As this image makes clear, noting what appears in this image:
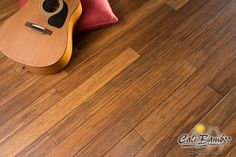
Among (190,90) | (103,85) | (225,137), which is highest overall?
(103,85)

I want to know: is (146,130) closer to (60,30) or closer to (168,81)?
(168,81)

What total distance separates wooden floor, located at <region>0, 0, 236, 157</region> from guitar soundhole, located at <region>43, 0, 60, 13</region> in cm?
22

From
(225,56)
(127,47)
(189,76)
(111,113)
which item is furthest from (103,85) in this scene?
(225,56)

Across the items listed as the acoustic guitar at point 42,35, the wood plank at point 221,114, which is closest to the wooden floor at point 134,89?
the wood plank at point 221,114

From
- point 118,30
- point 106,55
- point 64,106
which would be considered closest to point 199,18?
point 118,30

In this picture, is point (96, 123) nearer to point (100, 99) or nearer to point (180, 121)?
point (100, 99)

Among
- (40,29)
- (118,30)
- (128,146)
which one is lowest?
(128,146)

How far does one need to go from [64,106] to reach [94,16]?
61cm

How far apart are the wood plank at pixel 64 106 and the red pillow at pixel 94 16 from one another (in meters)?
0.26

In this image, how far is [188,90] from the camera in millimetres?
1296

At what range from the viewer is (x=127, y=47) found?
1470mm

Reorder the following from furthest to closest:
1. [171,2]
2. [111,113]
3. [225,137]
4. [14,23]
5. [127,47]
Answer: [171,2] → [127,47] → [14,23] → [111,113] → [225,137]

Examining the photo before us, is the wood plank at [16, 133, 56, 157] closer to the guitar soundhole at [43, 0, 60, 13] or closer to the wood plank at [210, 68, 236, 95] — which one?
the guitar soundhole at [43, 0, 60, 13]

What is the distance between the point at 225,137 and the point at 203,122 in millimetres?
124
